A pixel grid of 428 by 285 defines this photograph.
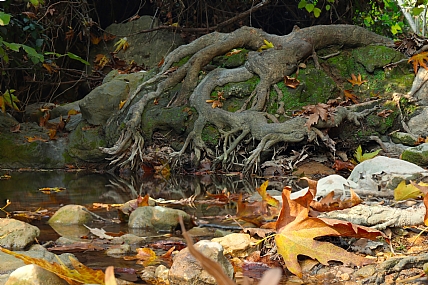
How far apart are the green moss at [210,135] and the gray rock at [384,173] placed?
10.3ft

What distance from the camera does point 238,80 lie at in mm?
7184

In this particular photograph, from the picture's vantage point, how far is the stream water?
2.90 metres

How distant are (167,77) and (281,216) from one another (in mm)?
5829

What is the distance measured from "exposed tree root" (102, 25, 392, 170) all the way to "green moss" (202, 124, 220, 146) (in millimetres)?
63

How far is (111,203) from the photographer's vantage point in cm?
396

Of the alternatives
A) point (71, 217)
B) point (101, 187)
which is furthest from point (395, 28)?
point (71, 217)

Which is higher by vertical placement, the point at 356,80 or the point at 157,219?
the point at 157,219

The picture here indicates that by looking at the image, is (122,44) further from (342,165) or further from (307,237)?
(307,237)

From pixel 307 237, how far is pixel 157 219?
1.16m

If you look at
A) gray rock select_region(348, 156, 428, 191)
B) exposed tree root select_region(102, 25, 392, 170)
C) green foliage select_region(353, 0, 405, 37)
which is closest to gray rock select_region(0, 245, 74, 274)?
gray rock select_region(348, 156, 428, 191)

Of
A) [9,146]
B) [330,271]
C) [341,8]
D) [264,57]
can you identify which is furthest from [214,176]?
[341,8]

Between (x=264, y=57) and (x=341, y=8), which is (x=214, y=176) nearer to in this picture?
(x=264, y=57)

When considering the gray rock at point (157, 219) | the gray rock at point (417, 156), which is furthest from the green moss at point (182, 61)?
the gray rock at point (157, 219)

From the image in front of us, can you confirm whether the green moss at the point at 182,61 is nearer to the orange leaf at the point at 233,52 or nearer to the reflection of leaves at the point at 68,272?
the orange leaf at the point at 233,52
